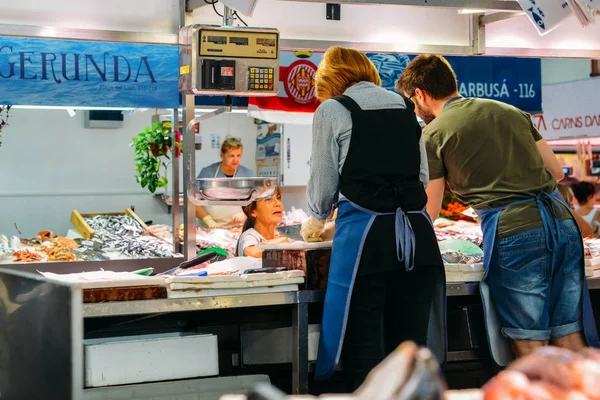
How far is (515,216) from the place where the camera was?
3711mm

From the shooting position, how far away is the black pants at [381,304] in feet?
10.9

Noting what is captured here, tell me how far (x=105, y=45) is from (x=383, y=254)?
3426 mm

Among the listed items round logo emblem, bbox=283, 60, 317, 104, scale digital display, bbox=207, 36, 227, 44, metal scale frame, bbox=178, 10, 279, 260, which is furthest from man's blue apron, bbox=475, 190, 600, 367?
round logo emblem, bbox=283, 60, 317, 104

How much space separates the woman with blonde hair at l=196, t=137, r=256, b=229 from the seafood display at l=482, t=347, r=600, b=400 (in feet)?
23.9

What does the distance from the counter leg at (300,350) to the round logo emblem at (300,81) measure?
3.93m

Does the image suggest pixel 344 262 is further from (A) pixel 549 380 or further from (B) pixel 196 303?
(A) pixel 549 380

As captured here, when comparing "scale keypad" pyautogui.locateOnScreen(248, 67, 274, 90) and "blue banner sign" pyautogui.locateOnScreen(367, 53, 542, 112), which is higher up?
"blue banner sign" pyautogui.locateOnScreen(367, 53, 542, 112)

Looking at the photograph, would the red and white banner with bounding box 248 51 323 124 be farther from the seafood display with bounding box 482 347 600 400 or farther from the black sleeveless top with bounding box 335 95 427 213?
the seafood display with bounding box 482 347 600 400

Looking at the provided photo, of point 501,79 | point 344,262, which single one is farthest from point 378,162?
point 501,79

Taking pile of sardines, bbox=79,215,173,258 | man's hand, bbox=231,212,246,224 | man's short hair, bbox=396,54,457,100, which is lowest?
pile of sardines, bbox=79,215,173,258

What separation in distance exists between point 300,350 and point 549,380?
2242 mm

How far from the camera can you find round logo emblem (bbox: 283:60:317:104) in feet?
23.6

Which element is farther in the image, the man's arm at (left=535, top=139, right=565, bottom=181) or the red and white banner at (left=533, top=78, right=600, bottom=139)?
the red and white banner at (left=533, top=78, right=600, bottom=139)

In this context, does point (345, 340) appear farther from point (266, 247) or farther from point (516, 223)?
point (516, 223)
